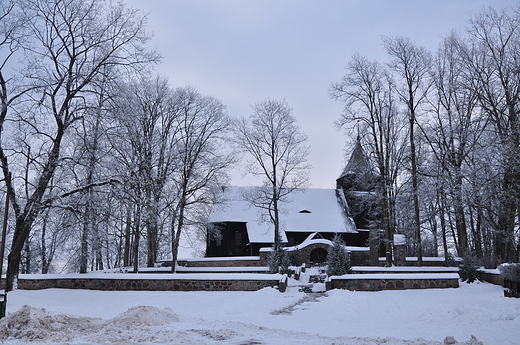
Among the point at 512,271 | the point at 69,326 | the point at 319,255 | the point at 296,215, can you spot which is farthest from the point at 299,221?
the point at 69,326

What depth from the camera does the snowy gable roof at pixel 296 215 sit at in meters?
32.2

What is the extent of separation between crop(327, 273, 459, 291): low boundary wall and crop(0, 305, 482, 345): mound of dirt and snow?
7316 mm

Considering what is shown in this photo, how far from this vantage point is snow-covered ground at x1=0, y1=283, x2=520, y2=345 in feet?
22.7

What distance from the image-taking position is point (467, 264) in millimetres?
15914

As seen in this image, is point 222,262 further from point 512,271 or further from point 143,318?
point 143,318

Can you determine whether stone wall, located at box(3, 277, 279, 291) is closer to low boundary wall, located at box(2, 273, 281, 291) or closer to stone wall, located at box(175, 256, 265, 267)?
low boundary wall, located at box(2, 273, 281, 291)

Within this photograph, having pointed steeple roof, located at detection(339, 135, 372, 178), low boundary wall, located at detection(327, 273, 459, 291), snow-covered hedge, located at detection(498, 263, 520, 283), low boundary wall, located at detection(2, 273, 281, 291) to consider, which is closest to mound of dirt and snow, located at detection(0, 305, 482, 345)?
low boundary wall, located at detection(2, 273, 281, 291)

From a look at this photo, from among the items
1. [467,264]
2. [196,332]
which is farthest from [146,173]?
[467,264]

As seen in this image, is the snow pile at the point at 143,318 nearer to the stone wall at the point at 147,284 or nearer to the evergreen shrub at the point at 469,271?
the stone wall at the point at 147,284

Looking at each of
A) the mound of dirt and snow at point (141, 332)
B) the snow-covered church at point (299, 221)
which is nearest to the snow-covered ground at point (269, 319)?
the mound of dirt and snow at point (141, 332)

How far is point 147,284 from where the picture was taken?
1452 centimetres

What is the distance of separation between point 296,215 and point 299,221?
87 cm

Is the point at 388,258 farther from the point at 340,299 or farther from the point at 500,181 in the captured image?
the point at 340,299

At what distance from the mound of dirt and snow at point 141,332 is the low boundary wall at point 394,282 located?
24.0 feet
